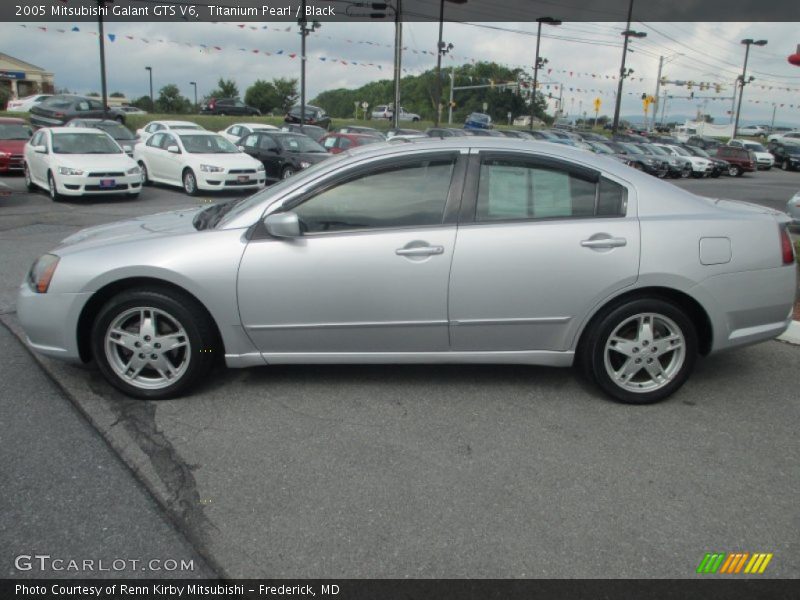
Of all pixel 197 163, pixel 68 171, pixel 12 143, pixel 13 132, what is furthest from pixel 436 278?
pixel 13 132

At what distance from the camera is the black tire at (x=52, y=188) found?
45.2 ft

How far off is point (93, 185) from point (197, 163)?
8.72 ft

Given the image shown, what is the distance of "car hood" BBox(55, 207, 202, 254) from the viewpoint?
419cm

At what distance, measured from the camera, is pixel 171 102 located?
76.0 meters

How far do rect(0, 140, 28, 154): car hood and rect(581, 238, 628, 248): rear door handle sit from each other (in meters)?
18.2

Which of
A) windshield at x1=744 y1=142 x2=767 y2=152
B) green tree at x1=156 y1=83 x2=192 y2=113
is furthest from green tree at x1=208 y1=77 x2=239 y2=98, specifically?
windshield at x1=744 y1=142 x2=767 y2=152

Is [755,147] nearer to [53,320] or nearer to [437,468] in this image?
[437,468]

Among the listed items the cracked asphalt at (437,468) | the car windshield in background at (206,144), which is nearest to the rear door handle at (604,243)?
the cracked asphalt at (437,468)

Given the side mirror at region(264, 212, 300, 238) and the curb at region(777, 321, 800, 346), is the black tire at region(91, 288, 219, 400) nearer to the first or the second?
the side mirror at region(264, 212, 300, 238)

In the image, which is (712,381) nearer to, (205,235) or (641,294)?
(641,294)

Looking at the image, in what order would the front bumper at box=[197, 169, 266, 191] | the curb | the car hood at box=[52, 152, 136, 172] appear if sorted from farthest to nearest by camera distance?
the front bumper at box=[197, 169, 266, 191], the car hood at box=[52, 152, 136, 172], the curb

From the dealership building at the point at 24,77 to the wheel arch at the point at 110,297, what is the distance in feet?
238

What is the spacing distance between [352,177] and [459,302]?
0.99 metres

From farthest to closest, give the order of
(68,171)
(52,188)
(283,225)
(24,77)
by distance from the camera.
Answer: (24,77)
(52,188)
(68,171)
(283,225)
